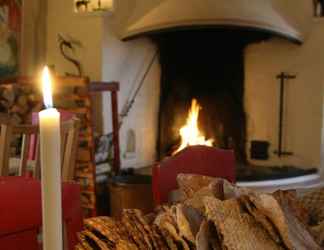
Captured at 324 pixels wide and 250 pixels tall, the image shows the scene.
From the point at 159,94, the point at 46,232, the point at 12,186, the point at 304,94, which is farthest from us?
the point at 159,94

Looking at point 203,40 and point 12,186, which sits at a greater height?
point 203,40

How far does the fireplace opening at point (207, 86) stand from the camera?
3.71 m

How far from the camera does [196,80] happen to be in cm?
374

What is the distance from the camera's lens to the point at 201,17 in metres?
3.22

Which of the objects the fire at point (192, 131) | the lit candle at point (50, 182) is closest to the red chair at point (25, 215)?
the lit candle at point (50, 182)

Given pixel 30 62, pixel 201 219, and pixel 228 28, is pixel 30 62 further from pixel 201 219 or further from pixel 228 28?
pixel 201 219

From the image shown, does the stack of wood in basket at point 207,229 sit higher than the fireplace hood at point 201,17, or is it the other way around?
the fireplace hood at point 201,17

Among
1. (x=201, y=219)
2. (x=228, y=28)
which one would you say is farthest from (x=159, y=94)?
(x=201, y=219)

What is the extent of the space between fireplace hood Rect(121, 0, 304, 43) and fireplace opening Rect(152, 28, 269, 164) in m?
0.38

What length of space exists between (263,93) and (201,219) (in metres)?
3.10

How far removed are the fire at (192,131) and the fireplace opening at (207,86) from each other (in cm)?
3

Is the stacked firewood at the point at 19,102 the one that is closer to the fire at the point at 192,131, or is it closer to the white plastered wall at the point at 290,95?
the fire at the point at 192,131

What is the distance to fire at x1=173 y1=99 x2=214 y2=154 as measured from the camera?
3.62 metres

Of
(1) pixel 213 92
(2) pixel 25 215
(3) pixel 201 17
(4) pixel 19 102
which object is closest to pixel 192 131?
(1) pixel 213 92
